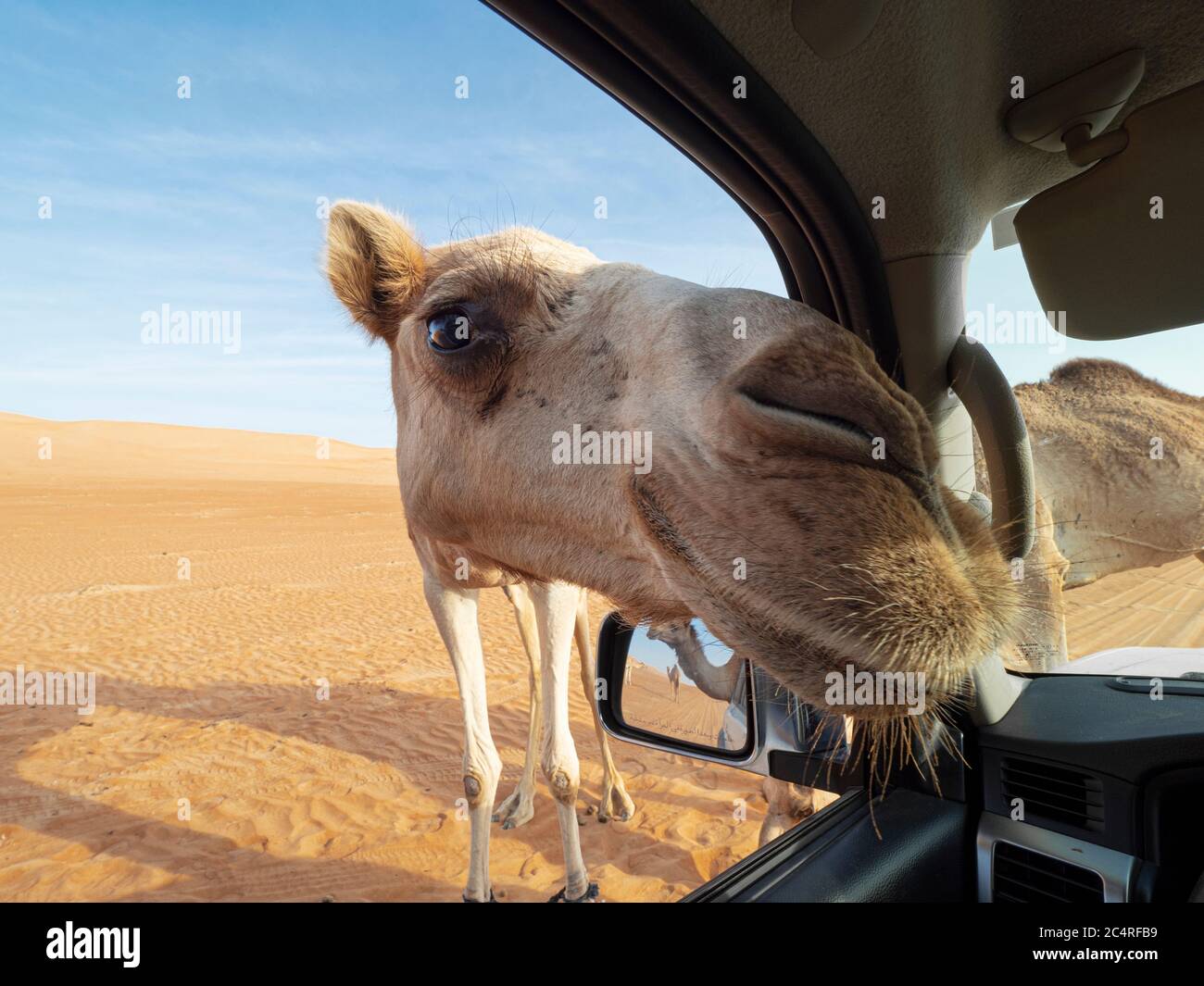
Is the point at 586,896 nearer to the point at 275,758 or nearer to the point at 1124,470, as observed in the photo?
the point at 275,758

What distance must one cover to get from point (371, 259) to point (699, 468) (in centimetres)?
186

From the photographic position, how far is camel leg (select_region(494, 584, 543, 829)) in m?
4.98

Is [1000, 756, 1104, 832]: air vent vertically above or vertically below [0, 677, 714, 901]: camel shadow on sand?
above

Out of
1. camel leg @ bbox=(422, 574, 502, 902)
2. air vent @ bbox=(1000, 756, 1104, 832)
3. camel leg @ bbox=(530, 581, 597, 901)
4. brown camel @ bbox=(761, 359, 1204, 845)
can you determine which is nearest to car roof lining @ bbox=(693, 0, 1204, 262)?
air vent @ bbox=(1000, 756, 1104, 832)

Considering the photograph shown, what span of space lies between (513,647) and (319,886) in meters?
7.03

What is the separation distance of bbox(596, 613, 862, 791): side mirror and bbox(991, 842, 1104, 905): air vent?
39 cm

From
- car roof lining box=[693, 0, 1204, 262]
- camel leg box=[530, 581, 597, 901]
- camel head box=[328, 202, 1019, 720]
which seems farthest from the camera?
camel leg box=[530, 581, 597, 901]

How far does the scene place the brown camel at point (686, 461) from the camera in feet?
2.98

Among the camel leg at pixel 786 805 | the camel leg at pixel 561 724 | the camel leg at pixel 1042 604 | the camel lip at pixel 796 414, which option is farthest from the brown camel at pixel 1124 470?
the camel lip at pixel 796 414

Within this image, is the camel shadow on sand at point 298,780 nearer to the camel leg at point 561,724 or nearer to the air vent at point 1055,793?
the camel leg at point 561,724

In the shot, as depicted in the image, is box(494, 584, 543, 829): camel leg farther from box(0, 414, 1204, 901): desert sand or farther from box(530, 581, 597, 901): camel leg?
box(530, 581, 597, 901): camel leg

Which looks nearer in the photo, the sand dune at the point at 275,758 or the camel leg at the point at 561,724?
the camel leg at the point at 561,724

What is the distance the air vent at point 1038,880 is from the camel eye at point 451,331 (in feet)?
6.34
